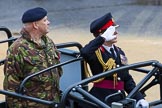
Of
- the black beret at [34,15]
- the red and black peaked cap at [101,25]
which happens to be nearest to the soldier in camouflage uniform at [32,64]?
the black beret at [34,15]

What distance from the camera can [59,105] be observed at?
327cm

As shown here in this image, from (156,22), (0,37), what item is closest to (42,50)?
(0,37)

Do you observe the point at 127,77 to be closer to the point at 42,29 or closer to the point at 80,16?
the point at 42,29

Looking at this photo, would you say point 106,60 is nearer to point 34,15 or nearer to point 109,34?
point 109,34

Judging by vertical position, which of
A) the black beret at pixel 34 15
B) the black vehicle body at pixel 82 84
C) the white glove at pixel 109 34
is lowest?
the black vehicle body at pixel 82 84

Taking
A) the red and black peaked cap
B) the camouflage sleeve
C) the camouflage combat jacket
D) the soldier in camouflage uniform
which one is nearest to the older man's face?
the soldier in camouflage uniform

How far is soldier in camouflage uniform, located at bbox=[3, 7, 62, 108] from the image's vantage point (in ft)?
12.7

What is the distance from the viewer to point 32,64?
3.88m

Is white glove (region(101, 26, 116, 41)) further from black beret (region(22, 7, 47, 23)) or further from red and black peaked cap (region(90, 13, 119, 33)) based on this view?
black beret (region(22, 7, 47, 23))

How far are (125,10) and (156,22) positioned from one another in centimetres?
189

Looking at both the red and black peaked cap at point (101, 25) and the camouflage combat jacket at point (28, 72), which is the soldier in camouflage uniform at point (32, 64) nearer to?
the camouflage combat jacket at point (28, 72)

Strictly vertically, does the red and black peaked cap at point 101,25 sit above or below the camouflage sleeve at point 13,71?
above

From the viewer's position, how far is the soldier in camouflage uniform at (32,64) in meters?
3.86

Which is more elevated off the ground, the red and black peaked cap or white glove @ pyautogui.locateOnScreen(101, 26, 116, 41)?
the red and black peaked cap
